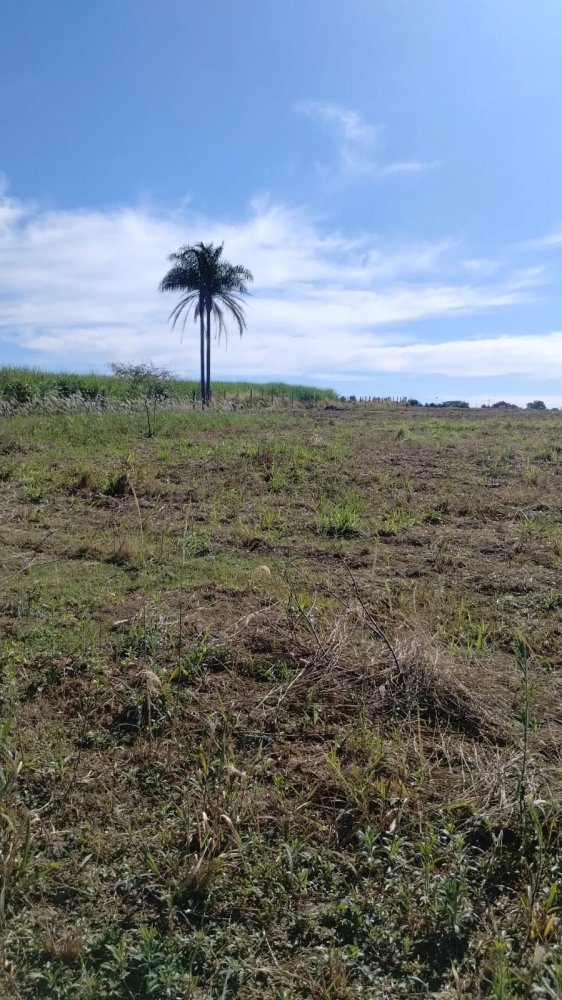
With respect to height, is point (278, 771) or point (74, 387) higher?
point (74, 387)

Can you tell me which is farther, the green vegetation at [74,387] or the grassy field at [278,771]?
the green vegetation at [74,387]

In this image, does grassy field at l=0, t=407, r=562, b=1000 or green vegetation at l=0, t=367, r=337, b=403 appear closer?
grassy field at l=0, t=407, r=562, b=1000

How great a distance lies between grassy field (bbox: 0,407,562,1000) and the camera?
77.9 inches

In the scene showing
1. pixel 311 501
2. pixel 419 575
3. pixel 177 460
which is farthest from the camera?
pixel 177 460

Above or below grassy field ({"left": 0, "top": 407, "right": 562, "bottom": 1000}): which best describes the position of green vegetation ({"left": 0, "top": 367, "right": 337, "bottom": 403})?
above

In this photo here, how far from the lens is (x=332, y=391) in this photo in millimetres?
50594

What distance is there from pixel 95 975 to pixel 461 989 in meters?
1.01

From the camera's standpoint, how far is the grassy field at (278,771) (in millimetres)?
1979

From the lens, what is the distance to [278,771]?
283cm

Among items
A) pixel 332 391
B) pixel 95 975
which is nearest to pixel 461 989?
pixel 95 975

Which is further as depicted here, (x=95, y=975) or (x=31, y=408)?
(x=31, y=408)

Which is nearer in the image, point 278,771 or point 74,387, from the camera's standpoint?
point 278,771

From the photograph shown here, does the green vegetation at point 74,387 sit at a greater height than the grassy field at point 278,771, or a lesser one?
greater

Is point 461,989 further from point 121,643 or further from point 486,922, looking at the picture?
point 121,643
